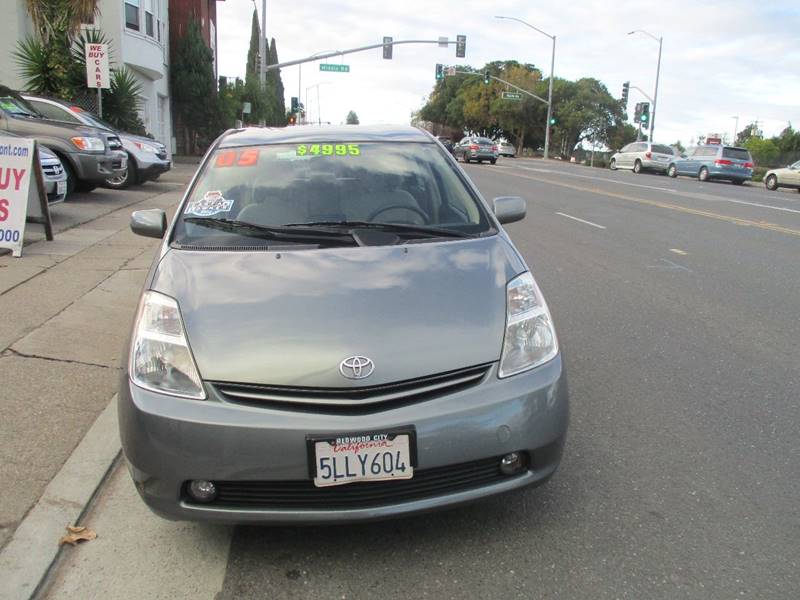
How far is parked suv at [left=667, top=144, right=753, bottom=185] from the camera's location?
31891mm

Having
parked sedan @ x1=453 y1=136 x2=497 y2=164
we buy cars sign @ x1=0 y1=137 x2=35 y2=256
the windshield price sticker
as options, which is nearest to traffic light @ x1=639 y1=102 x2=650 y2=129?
parked sedan @ x1=453 y1=136 x2=497 y2=164

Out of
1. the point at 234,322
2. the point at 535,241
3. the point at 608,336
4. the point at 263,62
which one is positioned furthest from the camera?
the point at 263,62

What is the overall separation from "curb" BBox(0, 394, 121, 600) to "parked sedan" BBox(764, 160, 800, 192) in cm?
2982

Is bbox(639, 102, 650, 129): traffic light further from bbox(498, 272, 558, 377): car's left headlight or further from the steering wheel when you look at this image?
bbox(498, 272, 558, 377): car's left headlight

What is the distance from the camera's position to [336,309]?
2908 mm

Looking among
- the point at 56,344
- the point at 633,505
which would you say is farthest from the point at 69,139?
the point at 633,505

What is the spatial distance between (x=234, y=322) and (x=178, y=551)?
0.95 meters

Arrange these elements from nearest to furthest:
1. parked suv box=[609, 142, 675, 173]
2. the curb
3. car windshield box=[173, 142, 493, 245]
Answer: the curb, car windshield box=[173, 142, 493, 245], parked suv box=[609, 142, 675, 173]

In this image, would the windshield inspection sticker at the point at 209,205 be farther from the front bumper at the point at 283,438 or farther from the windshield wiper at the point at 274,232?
the front bumper at the point at 283,438

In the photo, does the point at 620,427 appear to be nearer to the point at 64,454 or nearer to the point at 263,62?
the point at 64,454

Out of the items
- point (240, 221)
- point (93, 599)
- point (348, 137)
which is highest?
point (348, 137)

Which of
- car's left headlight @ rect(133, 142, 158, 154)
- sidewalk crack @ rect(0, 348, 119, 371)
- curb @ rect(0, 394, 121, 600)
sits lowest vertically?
curb @ rect(0, 394, 121, 600)

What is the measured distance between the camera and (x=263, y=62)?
3600cm

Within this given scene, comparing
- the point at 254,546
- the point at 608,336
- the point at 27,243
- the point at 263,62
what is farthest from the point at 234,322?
the point at 263,62
